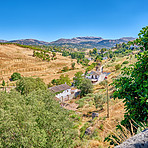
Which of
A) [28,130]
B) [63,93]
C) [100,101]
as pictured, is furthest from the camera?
[63,93]

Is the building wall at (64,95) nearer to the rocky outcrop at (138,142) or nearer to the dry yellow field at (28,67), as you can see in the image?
the dry yellow field at (28,67)

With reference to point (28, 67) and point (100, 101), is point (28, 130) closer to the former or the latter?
point (100, 101)

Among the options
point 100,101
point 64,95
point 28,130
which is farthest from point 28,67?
point 28,130

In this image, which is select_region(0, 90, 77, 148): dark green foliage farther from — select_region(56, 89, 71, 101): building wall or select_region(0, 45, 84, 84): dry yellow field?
select_region(0, 45, 84, 84): dry yellow field

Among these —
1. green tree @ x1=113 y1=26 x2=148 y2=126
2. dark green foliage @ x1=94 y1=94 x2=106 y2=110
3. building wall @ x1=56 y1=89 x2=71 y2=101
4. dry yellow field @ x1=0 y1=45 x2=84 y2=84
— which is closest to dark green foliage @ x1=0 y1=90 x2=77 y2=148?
green tree @ x1=113 y1=26 x2=148 y2=126

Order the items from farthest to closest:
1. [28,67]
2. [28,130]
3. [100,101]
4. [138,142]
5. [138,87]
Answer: [28,67], [100,101], [28,130], [138,87], [138,142]

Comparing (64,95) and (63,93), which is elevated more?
(63,93)

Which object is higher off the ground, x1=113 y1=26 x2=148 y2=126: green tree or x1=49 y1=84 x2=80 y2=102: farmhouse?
x1=113 y1=26 x2=148 y2=126: green tree

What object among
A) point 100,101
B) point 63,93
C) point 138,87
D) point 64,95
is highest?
point 138,87

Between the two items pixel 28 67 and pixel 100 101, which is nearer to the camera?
pixel 100 101

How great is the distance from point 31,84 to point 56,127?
1569 centimetres

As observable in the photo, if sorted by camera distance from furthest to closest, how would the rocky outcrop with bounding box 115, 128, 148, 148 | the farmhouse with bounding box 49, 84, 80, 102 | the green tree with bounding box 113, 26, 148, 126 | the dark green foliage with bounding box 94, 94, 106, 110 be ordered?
the farmhouse with bounding box 49, 84, 80, 102
the dark green foliage with bounding box 94, 94, 106, 110
the green tree with bounding box 113, 26, 148, 126
the rocky outcrop with bounding box 115, 128, 148, 148

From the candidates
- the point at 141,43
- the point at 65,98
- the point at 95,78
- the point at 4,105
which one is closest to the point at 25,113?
the point at 4,105

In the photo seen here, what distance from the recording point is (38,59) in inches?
4311
